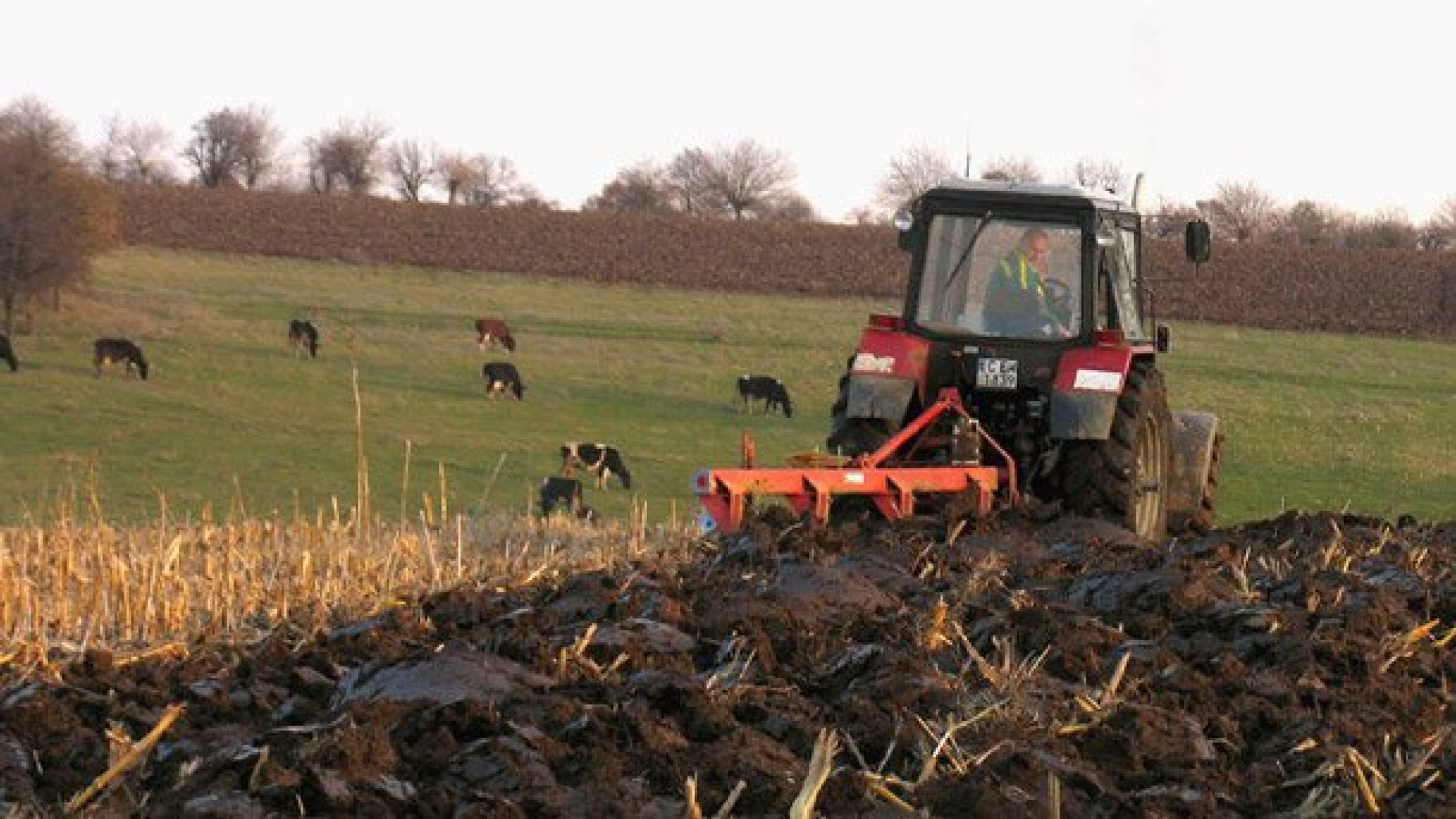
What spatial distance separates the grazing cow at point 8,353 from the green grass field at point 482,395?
1.26ft

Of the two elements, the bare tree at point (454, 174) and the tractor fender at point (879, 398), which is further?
the bare tree at point (454, 174)

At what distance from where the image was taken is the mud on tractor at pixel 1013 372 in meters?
11.5

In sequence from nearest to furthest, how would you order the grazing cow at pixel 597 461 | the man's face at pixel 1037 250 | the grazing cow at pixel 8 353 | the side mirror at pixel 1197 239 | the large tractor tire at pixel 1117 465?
the large tractor tire at pixel 1117 465 → the side mirror at pixel 1197 239 → the man's face at pixel 1037 250 → the grazing cow at pixel 597 461 → the grazing cow at pixel 8 353

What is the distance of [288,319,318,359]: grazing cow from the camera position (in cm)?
4684

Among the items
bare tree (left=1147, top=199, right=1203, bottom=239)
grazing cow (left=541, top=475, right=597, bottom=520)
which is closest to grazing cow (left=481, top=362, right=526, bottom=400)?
grazing cow (left=541, top=475, right=597, bottom=520)

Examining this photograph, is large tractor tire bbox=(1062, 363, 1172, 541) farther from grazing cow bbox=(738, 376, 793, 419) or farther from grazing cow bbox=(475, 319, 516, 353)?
grazing cow bbox=(475, 319, 516, 353)

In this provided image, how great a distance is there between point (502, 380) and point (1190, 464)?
101ft

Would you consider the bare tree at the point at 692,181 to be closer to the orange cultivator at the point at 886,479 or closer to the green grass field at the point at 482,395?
the green grass field at the point at 482,395

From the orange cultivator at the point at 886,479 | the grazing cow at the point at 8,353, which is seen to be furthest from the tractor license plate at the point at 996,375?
the grazing cow at the point at 8,353

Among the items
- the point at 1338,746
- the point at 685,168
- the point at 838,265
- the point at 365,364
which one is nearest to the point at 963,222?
the point at 1338,746

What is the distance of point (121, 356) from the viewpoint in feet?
139

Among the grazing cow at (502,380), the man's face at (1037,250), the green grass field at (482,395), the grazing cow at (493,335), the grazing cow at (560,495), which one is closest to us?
the man's face at (1037,250)

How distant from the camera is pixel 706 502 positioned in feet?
35.6

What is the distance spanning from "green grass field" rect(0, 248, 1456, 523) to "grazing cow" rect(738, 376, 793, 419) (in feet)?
1.59
